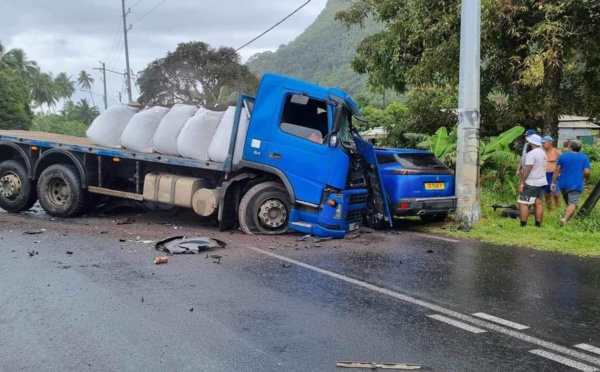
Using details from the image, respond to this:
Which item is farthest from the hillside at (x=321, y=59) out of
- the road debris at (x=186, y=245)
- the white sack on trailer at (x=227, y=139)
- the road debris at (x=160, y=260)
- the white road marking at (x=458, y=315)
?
the white road marking at (x=458, y=315)

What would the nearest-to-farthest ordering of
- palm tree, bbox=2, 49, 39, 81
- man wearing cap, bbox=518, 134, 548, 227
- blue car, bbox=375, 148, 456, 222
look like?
man wearing cap, bbox=518, 134, 548, 227 → blue car, bbox=375, 148, 456, 222 → palm tree, bbox=2, 49, 39, 81

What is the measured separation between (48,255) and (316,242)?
152 inches

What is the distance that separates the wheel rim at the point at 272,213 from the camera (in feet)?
29.3

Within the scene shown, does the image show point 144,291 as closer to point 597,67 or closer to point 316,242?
point 316,242

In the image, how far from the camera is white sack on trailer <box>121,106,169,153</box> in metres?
9.98

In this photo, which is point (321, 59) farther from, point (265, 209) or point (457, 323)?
point (457, 323)

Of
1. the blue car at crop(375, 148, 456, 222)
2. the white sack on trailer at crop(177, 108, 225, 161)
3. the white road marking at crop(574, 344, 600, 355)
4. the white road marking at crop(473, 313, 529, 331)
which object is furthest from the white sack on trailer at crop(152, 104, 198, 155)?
the white road marking at crop(574, 344, 600, 355)

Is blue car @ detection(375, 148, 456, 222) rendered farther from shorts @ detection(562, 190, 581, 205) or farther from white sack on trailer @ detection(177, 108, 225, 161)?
white sack on trailer @ detection(177, 108, 225, 161)

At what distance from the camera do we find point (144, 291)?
220 inches

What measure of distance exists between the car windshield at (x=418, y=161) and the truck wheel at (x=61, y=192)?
20.2 feet

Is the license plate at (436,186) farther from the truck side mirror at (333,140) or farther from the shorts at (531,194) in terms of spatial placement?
the truck side mirror at (333,140)

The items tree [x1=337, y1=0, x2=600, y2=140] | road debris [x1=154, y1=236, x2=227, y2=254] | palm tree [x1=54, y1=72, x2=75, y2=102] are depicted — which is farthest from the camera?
palm tree [x1=54, y1=72, x2=75, y2=102]

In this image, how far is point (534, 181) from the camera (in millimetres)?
9516

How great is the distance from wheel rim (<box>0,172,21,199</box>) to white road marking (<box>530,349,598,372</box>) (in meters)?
10.2
